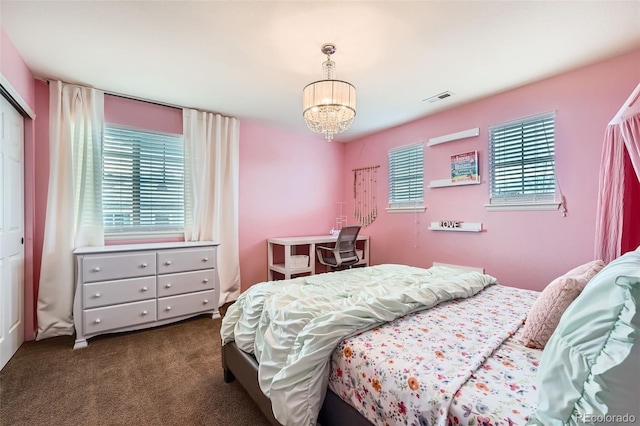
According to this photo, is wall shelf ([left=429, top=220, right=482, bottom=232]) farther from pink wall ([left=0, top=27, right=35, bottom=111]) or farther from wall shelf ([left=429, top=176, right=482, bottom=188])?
pink wall ([left=0, top=27, right=35, bottom=111])

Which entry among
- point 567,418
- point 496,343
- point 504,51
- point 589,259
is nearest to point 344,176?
point 504,51

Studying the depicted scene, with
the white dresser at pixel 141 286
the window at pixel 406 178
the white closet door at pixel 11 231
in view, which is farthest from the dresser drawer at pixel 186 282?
the window at pixel 406 178

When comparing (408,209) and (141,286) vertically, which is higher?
(408,209)

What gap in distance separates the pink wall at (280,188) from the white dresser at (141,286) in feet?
2.73

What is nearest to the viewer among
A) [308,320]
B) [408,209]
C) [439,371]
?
[439,371]

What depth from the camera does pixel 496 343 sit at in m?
1.23

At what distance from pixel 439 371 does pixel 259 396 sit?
101 centimetres

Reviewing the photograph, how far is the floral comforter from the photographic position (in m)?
0.88

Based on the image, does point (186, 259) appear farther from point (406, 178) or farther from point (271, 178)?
point (406, 178)

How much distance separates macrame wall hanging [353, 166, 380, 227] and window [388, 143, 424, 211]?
323 millimetres

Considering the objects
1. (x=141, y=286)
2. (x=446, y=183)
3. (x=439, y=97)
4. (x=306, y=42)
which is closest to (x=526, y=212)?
(x=446, y=183)

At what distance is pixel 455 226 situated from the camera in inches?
135

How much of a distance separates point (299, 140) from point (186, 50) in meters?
2.37

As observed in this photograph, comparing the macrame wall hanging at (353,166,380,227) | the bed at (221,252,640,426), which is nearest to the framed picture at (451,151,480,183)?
the macrame wall hanging at (353,166,380,227)
